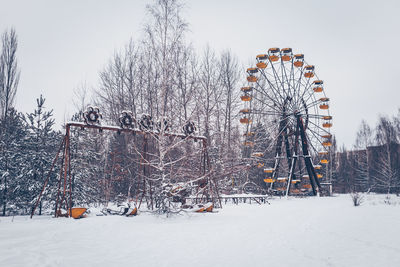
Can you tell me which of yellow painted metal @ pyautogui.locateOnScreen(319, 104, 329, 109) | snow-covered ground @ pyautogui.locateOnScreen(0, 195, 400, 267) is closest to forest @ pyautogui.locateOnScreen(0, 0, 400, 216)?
snow-covered ground @ pyautogui.locateOnScreen(0, 195, 400, 267)

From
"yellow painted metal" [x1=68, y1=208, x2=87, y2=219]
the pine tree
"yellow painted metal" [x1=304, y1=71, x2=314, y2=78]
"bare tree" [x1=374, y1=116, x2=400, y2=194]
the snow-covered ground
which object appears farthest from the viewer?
"bare tree" [x1=374, y1=116, x2=400, y2=194]

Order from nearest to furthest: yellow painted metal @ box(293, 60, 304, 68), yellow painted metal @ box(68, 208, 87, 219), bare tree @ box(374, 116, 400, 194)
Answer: yellow painted metal @ box(68, 208, 87, 219), yellow painted metal @ box(293, 60, 304, 68), bare tree @ box(374, 116, 400, 194)

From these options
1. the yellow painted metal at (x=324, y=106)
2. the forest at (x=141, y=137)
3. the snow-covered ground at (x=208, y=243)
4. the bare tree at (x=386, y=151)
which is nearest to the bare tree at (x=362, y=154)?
the bare tree at (x=386, y=151)

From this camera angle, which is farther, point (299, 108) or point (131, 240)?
point (299, 108)

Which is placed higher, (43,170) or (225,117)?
(225,117)

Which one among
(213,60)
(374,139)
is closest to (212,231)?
(213,60)

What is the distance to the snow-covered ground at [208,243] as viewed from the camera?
3781mm

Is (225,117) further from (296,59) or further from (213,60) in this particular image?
(296,59)

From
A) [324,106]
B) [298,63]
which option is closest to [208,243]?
[324,106]

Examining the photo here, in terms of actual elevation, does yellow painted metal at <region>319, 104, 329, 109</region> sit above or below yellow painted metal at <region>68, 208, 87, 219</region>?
above

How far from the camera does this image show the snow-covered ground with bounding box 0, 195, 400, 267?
12.4 feet

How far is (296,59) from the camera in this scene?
19.2m

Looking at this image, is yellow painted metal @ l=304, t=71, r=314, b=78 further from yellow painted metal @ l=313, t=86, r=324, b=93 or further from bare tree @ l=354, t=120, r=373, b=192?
bare tree @ l=354, t=120, r=373, b=192

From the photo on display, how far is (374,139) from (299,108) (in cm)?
2551
